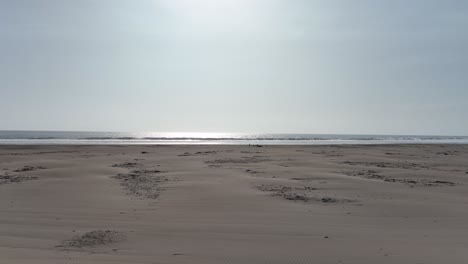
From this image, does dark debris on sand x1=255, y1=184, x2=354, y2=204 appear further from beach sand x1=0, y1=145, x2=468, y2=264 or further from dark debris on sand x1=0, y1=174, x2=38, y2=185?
dark debris on sand x1=0, y1=174, x2=38, y2=185

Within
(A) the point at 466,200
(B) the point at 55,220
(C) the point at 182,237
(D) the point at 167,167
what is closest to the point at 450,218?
(A) the point at 466,200

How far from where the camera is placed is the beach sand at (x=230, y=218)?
623cm

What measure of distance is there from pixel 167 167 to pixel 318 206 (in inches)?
373

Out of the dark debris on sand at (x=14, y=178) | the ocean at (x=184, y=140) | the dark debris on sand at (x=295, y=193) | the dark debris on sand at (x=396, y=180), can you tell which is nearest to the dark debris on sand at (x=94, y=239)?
the dark debris on sand at (x=295, y=193)

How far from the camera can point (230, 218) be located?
28.4 feet

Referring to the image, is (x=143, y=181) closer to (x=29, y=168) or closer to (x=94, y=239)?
(x=29, y=168)

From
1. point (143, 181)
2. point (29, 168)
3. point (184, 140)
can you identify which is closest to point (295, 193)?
point (143, 181)

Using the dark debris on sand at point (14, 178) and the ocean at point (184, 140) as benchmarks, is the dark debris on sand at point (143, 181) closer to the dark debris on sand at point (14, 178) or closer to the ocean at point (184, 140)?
the dark debris on sand at point (14, 178)

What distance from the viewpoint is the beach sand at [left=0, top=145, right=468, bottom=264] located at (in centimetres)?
623

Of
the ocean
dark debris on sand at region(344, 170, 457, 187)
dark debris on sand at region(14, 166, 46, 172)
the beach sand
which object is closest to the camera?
the beach sand

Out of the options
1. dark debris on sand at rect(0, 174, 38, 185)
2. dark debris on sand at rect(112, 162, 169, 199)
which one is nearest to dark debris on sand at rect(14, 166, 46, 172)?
dark debris on sand at rect(0, 174, 38, 185)

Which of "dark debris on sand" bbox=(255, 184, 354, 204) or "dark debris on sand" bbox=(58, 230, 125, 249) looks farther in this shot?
"dark debris on sand" bbox=(255, 184, 354, 204)

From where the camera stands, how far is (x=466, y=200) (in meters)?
11.0

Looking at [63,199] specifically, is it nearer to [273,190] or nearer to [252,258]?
[273,190]
